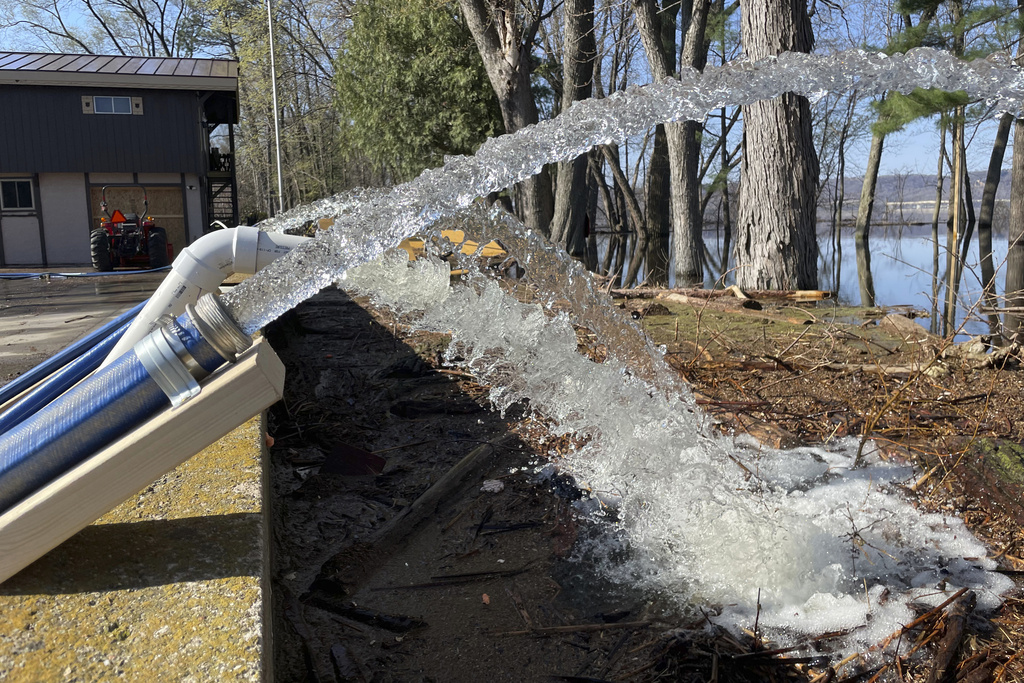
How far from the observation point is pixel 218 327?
6.56ft

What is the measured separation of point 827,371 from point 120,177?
76.7 feet

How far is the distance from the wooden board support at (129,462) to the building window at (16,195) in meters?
24.6

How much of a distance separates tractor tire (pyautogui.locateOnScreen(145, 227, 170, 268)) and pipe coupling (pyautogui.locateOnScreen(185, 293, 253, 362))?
17.6 meters

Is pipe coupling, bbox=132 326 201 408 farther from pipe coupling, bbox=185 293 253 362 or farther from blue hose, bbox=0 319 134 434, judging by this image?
blue hose, bbox=0 319 134 434

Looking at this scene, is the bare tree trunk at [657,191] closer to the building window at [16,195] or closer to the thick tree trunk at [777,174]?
the thick tree trunk at [777,174]

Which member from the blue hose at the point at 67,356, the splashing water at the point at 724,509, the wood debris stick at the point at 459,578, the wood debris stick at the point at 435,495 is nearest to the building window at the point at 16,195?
the splashing water at the point at 724,509

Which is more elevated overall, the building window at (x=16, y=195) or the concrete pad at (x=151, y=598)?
the building window at (x=16, y=195)

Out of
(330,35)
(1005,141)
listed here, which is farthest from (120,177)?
(1005,141)

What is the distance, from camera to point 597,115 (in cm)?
286

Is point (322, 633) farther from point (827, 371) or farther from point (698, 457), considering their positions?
point (827, 371)

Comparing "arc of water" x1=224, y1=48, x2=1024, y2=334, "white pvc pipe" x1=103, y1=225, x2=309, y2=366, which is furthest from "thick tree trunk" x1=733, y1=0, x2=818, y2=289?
"white pvc pipe" x1=103, y1=225, x2=309, y2=366

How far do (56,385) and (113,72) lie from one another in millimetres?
24003

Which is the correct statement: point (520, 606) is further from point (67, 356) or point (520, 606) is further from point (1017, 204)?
point (1017, 204)

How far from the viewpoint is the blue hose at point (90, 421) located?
6.49ft
